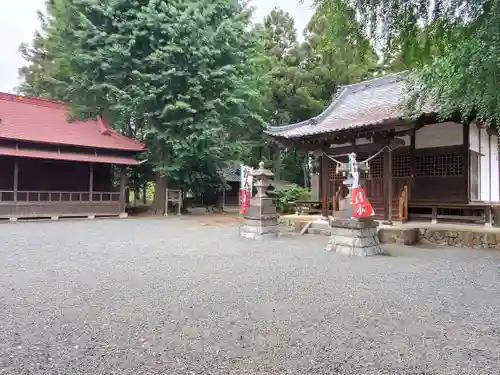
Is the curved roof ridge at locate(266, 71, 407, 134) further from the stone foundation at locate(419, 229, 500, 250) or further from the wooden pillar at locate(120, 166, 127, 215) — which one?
the wooden pillar at locate(120, 166, 127, 215)

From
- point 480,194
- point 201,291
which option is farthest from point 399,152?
point 201,291

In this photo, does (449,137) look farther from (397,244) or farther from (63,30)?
(63,30)

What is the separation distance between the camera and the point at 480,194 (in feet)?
32.7

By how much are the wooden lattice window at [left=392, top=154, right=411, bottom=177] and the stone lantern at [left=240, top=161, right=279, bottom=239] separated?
3.61 m

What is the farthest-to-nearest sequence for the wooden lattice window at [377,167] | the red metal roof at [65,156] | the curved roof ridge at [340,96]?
the red metal roof at [65,156]
the curved roof ridge at [340,96]
the wooden lattice window at [377,167]

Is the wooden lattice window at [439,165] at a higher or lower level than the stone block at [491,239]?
higher

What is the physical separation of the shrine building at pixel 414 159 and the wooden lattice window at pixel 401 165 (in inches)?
1.1

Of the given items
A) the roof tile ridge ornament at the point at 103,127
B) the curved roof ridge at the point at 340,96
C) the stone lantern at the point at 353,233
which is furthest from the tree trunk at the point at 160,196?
the stone lantern at the point at 353,233

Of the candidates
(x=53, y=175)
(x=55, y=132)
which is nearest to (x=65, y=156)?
(x=55, y=132)

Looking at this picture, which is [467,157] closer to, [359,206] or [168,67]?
[359,206]

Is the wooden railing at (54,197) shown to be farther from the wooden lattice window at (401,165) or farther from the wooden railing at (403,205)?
the wooden railing at (403,205)

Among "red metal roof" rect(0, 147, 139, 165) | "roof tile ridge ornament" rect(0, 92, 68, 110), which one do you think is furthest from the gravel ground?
"roof tile ridge ornament" rect(0, 92, 68, 110)

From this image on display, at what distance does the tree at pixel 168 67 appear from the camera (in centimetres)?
1602

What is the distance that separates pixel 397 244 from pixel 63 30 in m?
17.3
